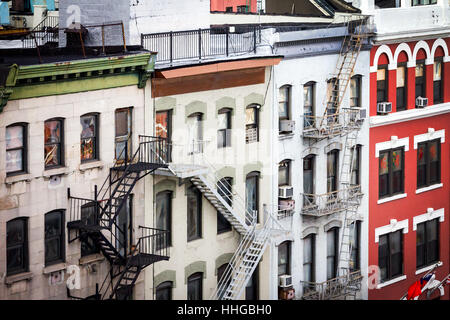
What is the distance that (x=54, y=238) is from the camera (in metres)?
39.7

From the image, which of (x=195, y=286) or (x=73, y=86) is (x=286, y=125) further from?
(x=73, y=86)

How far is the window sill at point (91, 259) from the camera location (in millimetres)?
40281

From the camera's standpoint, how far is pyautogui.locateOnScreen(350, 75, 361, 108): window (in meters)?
52.1

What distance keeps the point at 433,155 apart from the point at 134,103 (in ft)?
65.5

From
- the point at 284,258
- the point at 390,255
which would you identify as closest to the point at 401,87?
the point at 390,255

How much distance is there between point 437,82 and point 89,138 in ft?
71.1

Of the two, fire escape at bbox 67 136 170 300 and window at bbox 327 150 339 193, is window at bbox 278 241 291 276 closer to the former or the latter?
window at bbox 327 150 339 193

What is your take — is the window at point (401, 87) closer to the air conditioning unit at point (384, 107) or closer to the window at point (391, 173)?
the window at point (391, 173)

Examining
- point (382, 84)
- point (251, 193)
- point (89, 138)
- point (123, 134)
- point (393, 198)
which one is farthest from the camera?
point (393, 198)

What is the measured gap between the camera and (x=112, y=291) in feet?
134

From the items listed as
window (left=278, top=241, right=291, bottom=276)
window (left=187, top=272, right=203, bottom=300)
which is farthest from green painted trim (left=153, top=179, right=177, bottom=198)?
window (left=278, top=241, right=291, bottom=276)

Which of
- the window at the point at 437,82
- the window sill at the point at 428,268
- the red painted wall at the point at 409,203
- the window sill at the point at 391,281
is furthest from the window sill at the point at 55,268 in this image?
the window at the point at 437,82

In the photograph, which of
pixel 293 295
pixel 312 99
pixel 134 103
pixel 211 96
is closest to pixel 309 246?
pixel 293 295

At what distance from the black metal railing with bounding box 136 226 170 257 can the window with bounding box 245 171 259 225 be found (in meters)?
4.36
